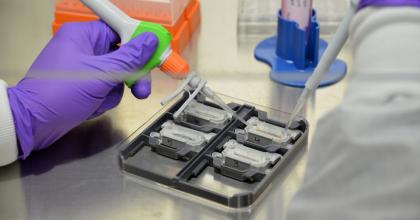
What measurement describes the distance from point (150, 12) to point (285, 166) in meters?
0.39

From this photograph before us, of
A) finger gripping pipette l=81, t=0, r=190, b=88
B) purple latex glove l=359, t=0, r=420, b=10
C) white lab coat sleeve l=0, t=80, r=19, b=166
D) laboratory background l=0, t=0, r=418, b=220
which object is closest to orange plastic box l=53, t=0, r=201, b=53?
laboratory background l=0, t=0, r=418, b=220

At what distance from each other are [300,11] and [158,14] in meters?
0.23

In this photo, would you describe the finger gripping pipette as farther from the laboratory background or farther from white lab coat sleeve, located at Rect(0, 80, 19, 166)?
A: white lab coat sleeve, located at Rect(0, 80, 19, 166)

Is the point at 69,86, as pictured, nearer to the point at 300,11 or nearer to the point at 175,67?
the point at 175,67

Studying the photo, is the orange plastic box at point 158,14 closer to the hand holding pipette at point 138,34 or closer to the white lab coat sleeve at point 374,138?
the hand holding pipette at point 138,34

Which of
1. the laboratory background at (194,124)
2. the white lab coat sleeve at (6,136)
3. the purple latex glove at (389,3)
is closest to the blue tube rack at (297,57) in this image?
the laboratory background at (194,124)

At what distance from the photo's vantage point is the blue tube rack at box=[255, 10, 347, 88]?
3.55ft


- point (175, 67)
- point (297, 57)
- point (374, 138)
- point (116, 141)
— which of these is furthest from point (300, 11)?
point (374, 138)

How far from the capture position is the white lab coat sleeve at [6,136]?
914mm

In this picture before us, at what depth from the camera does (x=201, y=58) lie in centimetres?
117

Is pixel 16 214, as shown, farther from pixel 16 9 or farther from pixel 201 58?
pixel 16 9

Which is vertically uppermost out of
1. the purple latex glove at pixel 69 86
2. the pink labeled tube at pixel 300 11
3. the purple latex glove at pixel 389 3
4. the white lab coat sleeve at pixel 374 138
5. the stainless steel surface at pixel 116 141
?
the purple latex glove at pixel 389 3

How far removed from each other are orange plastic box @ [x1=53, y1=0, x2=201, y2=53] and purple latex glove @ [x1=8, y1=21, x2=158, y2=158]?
143mm

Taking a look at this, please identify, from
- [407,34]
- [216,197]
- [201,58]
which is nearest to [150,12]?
[201,58]
